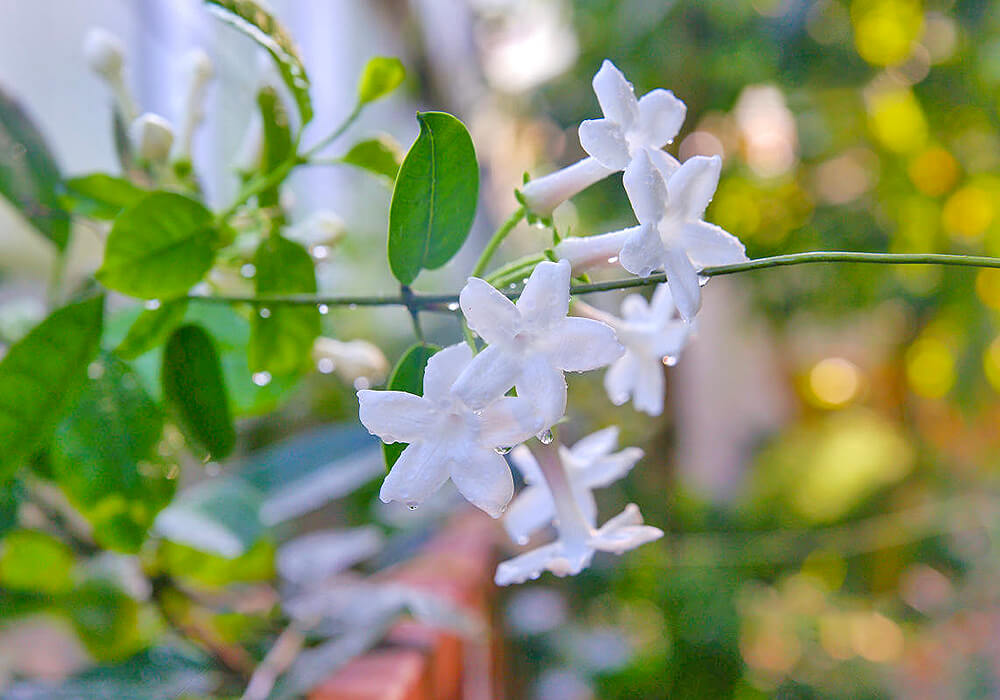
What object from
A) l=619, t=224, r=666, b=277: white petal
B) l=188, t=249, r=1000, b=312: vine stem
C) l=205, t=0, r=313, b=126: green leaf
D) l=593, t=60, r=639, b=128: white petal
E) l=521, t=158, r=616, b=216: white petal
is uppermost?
l=205, t=0, r=313, b=126: green leaf

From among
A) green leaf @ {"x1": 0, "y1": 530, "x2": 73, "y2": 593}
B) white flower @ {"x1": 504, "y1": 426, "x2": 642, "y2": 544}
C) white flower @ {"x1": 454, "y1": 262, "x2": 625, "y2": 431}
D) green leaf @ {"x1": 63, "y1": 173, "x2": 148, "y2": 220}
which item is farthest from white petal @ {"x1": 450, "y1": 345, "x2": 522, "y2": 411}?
green leaf @ {"x1": 0, "y1": 530, "x2": 73, "y2": 593}

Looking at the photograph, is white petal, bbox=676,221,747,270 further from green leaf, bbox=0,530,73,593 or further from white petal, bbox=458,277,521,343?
green leaf, bbox=0,530,73,593

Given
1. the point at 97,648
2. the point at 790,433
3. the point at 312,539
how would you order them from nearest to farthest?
1. the point at 97,648
2. the point at 312,539
3. the point at 790,433

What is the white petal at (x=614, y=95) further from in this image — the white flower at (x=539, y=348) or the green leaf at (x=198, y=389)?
the green leaf at (x=198, y=389)

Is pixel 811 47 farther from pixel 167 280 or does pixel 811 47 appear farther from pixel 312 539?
pixel 167 280

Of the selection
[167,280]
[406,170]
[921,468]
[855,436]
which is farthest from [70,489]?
[855,436]

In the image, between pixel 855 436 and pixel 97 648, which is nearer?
pixel 97 648
